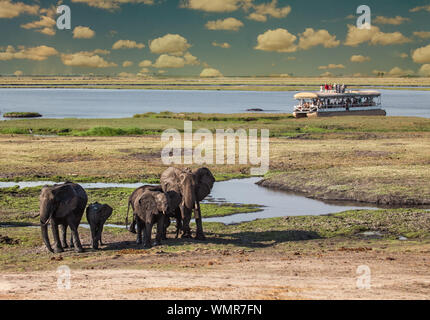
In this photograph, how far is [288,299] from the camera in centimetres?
1114

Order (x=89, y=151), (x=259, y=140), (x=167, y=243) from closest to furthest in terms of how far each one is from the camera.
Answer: (x=167, y=243)
(x=89, y=151)
(x=259, y=140)

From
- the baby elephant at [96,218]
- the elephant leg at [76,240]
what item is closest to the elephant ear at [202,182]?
the baby elephant at [96,218]

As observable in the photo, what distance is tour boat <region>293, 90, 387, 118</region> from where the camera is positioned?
265 ft

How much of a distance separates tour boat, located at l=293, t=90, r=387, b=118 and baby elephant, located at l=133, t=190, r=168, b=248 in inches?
2495

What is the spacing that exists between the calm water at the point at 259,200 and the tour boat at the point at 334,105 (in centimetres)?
4879

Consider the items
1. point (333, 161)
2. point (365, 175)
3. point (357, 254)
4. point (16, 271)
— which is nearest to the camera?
point (16, 271)

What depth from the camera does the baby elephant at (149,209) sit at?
17.8m

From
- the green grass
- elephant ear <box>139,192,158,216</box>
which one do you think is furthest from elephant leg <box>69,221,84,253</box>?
the green grass

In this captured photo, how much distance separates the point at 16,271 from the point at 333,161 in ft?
90.1

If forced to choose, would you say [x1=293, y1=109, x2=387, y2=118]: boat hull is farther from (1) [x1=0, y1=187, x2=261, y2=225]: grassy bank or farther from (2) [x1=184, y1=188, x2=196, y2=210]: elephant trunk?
(2) [x1=184, y1=188, x2=196, y2=210]: elephant trunk

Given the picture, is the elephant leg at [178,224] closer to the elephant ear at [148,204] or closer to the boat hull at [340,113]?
the elephant ear at [148,204]

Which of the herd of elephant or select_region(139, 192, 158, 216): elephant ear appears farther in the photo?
select_region(139, 192, 158, 216): elephant ear
